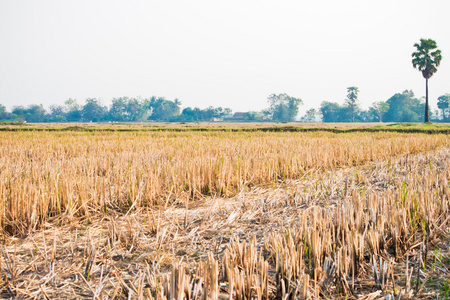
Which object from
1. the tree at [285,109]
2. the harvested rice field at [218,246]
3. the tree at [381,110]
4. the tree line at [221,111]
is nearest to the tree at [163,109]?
the tree line at [221,111]

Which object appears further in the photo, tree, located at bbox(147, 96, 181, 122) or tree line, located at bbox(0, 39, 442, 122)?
tree, located at bbox(147, 96, 181, 122)

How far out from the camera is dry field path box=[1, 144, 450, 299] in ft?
5.46

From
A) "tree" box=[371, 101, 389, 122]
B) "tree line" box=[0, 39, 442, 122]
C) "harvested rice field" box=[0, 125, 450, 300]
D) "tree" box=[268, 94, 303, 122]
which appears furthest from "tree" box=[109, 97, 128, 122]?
A: "harvested rice field" box=[0, 125, 450, 300]

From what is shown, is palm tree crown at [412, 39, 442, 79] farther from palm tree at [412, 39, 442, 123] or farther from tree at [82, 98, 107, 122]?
tree at [82, 98, 107, 122]

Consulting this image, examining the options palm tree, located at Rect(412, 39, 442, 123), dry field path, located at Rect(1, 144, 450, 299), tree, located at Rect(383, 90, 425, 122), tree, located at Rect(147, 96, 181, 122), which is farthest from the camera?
tree, located at Rect(147, 96, 181, 122)

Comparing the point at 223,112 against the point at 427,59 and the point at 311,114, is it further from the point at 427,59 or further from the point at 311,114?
the point at 427,59

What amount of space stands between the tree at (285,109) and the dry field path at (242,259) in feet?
363

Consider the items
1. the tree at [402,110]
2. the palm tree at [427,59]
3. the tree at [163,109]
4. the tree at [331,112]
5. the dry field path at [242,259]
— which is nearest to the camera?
the dry field path at [242,259]

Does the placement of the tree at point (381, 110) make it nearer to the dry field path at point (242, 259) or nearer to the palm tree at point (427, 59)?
the palm tree at point (427, 59)

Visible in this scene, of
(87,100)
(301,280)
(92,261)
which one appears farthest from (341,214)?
(87,100)

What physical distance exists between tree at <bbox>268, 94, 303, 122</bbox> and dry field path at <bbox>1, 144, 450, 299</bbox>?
111 meters

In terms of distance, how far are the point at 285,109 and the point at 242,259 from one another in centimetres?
11508

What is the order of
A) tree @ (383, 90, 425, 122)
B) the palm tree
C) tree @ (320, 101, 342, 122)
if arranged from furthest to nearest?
1. tree @ (320, 101, 342, 122)
2. tree @ (383, 90, 425, 122)
3. the palm tree

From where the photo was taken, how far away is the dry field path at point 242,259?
1.66 meters
